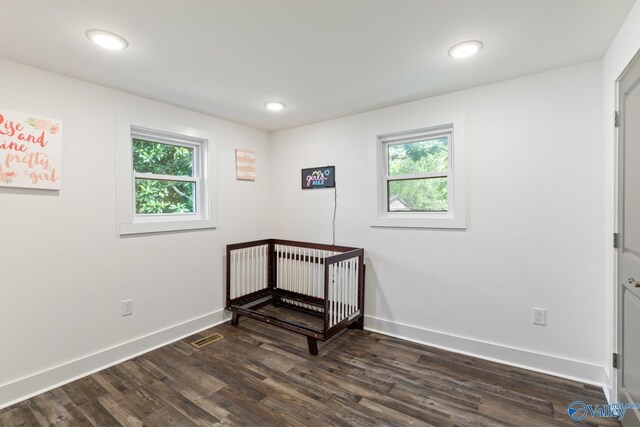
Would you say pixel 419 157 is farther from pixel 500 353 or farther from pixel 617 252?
pixel 500 353

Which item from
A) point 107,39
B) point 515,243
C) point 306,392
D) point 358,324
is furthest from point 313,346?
point 107,39

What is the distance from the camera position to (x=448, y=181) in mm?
2770

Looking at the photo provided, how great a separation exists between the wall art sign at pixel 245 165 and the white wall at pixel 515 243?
4.52 feet

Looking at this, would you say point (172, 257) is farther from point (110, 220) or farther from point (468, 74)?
point (468, 74)

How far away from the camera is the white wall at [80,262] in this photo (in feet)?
6.66

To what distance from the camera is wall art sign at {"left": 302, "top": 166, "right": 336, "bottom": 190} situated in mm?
3373

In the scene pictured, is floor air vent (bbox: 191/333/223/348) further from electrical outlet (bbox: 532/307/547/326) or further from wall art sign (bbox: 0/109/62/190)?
electrical outlet (bbox: 532/307/547/326)

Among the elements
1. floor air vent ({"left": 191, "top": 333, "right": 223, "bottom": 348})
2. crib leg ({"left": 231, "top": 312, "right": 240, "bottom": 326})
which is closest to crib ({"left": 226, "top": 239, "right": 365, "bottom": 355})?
crib leg ({"left": 231, "top": 312, "right": 240, "bottom": 326})

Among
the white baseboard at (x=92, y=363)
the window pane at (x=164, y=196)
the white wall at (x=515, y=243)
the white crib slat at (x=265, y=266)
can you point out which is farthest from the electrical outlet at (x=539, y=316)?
the window pane at (x=164, y=196)

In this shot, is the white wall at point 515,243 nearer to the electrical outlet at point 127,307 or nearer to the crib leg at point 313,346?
the crib leg at point 313,346

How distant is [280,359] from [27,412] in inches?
64.4

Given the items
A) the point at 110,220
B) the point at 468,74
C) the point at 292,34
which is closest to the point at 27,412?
the point at 110,220

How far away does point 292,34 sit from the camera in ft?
5.69

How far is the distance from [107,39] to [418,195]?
2642 millimetres
